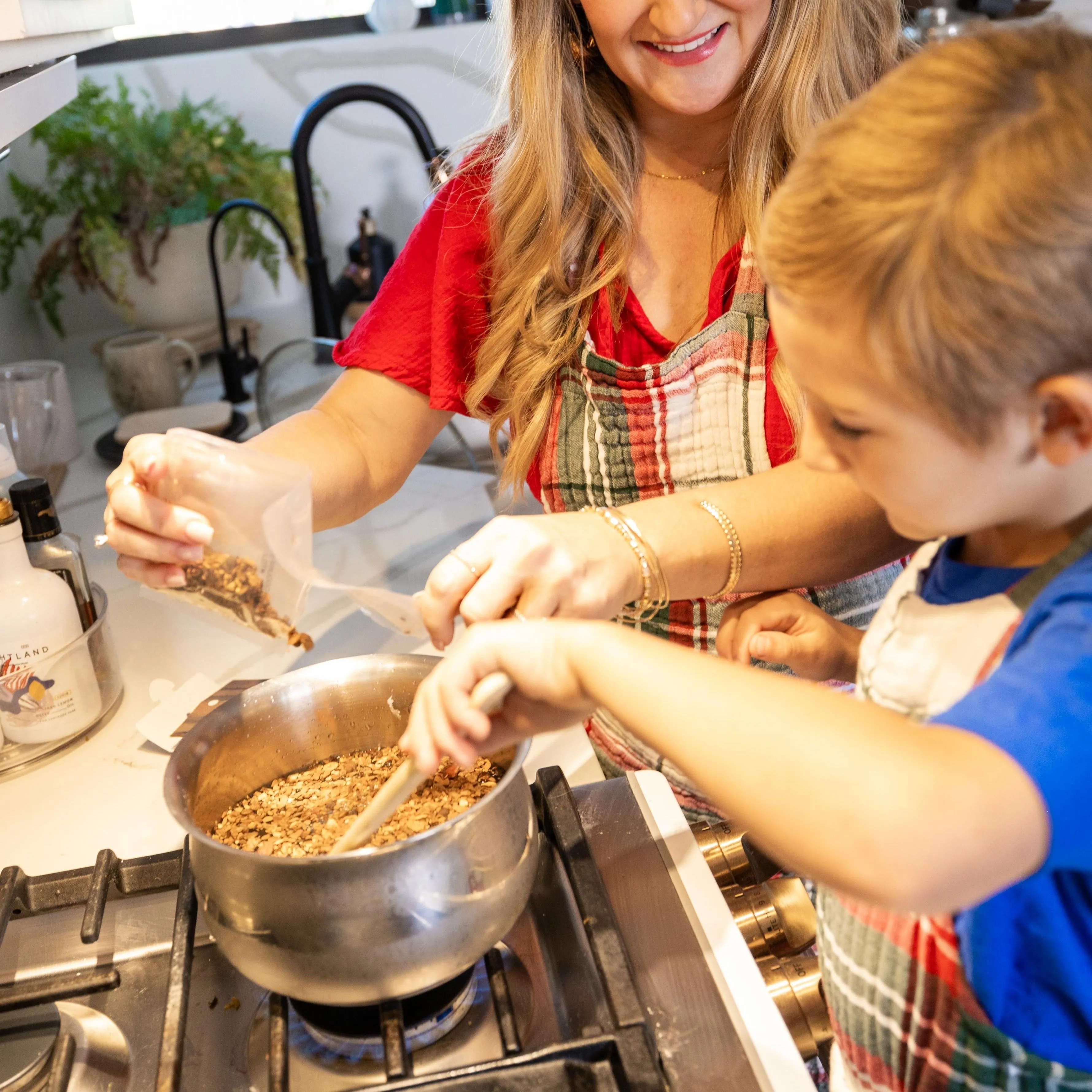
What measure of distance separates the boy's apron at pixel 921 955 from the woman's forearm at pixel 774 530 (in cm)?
24

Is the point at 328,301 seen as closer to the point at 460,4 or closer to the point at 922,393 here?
the point at 460,4

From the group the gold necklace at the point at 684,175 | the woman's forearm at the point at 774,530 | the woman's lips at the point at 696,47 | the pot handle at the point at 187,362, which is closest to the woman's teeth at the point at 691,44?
the woman's lips at the point at 696,47

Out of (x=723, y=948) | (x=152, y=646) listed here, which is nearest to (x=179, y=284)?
(x=152, y=646)

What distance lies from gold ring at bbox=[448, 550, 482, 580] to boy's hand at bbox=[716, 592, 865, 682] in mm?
216

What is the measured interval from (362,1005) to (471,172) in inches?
35.8

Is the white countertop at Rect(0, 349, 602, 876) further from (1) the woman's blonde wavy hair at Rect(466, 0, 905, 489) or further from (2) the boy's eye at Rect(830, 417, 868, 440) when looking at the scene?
(2) the boy's eye at Rect(830, 417, 868, 440)

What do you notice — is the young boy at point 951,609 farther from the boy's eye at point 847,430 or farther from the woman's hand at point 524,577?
the woman's hand at point 524,577

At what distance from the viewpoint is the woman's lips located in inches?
40.7

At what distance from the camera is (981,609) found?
0.63 m

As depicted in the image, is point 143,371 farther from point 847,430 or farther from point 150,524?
point 847,430

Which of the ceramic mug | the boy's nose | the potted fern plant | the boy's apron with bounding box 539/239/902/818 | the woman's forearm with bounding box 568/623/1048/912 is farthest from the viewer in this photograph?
the potted fern plant

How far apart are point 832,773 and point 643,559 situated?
439 millimetres

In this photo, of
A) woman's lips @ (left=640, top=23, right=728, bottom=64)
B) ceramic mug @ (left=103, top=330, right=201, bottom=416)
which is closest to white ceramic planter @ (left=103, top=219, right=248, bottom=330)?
ceramic mug @ (left=103, top=330, right=201, bottom=416)

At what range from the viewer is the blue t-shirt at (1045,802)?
1.59ft
